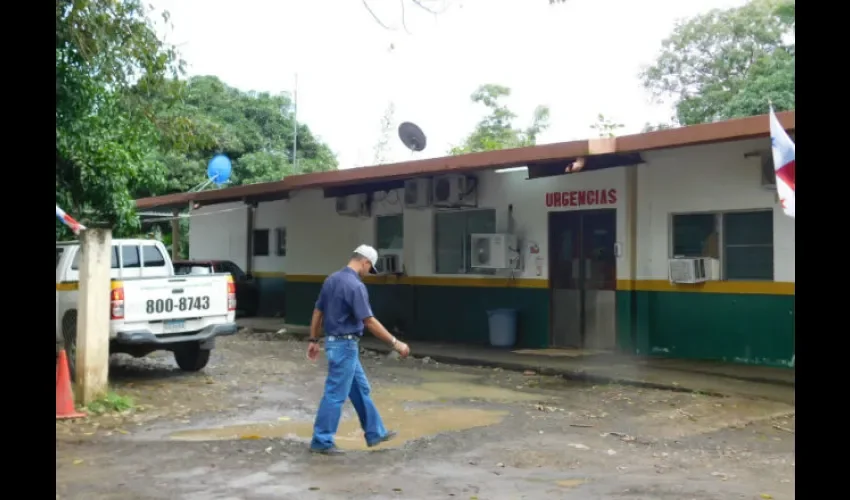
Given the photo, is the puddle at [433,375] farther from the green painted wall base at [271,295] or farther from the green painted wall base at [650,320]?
the green painted wall base at [271,295]

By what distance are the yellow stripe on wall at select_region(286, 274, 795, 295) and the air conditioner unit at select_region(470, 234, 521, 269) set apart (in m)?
0.42

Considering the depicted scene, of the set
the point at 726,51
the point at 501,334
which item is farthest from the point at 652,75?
the point at 501,334

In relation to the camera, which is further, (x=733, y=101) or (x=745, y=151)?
(x=733, y=101)

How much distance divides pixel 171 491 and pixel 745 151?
29.9ft

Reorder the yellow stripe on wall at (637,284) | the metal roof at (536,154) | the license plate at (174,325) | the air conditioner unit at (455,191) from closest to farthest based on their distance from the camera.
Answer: the metal roof at (536,154), the license plate at (174,325), the yellow stripe on wall at (637,284), the air conditioner unit at (455,191)

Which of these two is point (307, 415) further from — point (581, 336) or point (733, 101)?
point (733, 101)

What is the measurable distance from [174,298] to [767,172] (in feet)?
26.2

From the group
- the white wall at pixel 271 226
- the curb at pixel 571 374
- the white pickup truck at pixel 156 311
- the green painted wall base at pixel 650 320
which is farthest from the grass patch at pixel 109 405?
the white wall at pixel 271 226

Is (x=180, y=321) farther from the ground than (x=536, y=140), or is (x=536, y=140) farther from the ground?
(x=536, y=140)

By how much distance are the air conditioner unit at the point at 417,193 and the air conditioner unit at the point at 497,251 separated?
1.59 meters

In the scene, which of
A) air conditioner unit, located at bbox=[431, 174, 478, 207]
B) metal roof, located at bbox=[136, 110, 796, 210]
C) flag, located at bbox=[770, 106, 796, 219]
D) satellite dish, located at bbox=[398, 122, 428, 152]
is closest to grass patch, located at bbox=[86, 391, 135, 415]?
metal roof, located at bbox=[136, 110, 796, 210]

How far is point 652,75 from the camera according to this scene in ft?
117

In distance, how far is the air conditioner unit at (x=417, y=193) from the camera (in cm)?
1634
